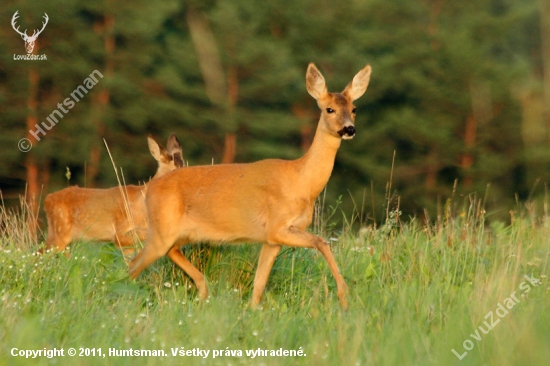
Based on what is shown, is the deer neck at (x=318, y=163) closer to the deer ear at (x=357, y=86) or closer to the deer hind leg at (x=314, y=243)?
the deer hind leg at (x=314, y=243)

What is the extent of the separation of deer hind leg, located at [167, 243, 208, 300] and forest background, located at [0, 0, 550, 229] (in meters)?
14.9

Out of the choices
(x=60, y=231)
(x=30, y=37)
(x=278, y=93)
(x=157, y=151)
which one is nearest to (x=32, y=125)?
(x=30, y=37)

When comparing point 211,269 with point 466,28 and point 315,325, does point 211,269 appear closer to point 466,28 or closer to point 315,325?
point 315,325

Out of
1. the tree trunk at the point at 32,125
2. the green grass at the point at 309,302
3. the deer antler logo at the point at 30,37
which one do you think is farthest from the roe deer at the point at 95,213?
the deer antler logo at the point at 30,37

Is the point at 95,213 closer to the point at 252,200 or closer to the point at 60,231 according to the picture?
the point at 60,231

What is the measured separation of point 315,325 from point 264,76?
19.5m

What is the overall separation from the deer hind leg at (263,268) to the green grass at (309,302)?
8 centimetres

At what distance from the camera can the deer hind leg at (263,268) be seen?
6480 mm

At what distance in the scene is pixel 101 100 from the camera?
23859 mm

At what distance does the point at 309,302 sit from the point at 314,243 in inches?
20.7

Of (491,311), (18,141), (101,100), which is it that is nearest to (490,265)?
(491,311)

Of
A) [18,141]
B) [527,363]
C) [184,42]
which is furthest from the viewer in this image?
[184,42]

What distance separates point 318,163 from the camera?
6.74 metres

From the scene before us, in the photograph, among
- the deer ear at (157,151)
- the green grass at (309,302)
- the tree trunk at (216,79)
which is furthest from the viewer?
the tree trunk at (216,79)
